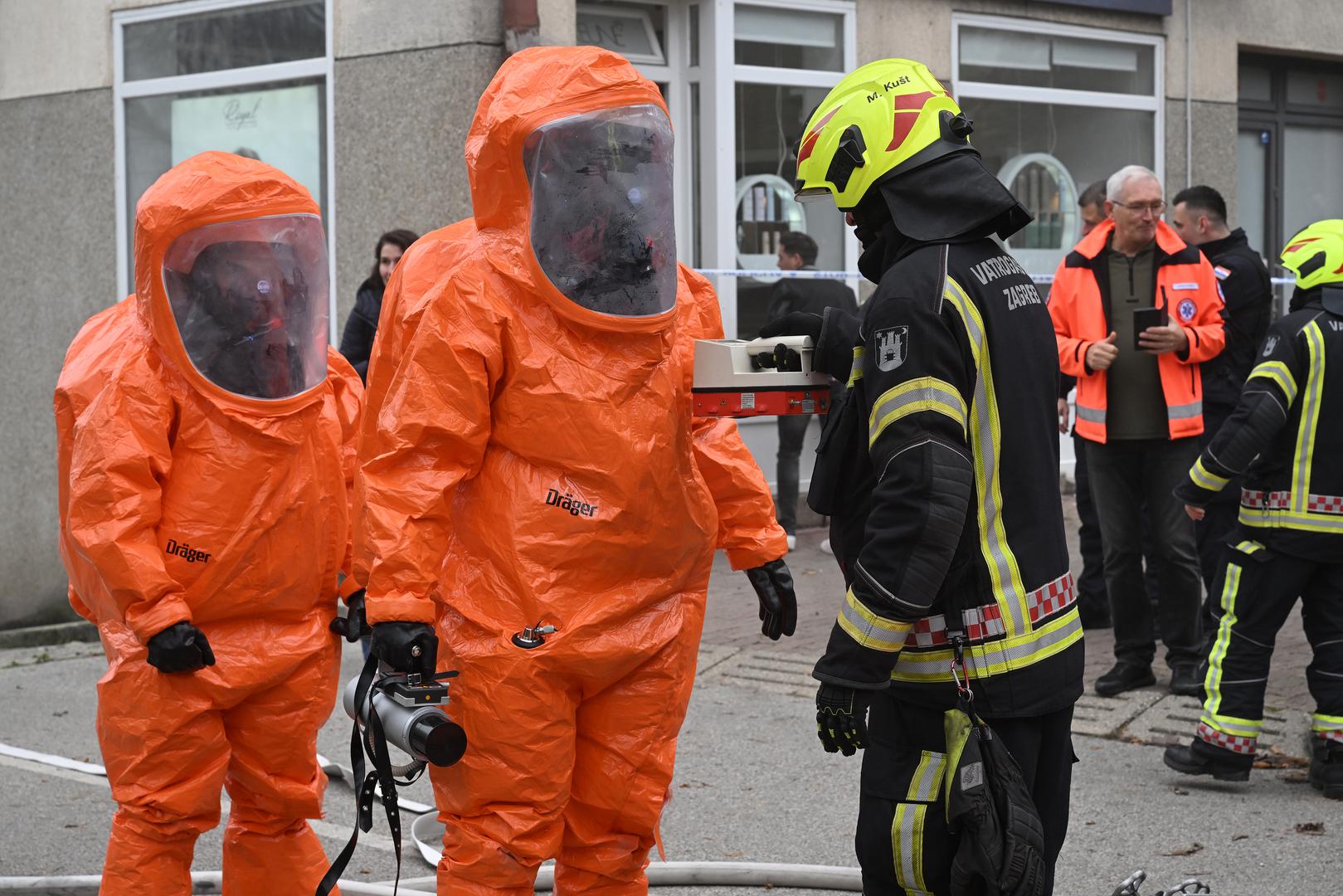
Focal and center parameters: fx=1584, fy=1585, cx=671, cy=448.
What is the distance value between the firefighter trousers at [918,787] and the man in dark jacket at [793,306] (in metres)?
6.47

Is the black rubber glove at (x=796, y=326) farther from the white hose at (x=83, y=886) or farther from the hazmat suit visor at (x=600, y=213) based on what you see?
the white hose at (x=83, y=886)

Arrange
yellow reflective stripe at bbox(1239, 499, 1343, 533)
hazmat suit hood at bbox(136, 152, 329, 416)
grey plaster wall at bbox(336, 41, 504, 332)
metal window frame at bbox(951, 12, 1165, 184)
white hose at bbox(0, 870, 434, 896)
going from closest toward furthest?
hazmat suit hood at bbox(136, 152, 329, 416)
white hose at bbox(0, 870, 434, 896)
yellow reflective stripe at bbox(1239, 499, 1343, 533)
grey plaster wall at bbox(336, 41, 504, 332)
metal window frame at bbox(951, 12, 1165, 184)

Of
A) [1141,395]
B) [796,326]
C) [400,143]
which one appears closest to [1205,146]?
[1141,395]

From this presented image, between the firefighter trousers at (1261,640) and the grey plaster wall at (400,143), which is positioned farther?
the grey plaster wall at (400,143)

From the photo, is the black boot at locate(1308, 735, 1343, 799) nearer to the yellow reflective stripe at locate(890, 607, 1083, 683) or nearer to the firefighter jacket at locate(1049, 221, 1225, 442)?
the firefighter jacket at locate(1049, 221, 1225, 442)

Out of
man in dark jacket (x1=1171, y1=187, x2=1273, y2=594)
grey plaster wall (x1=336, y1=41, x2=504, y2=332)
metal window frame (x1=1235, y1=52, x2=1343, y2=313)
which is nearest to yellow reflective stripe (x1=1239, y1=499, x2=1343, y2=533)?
man in dark jacket (x1=1171, y1=187, x2=1273, y2=594)

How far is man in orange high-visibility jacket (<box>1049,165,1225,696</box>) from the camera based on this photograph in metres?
6.57

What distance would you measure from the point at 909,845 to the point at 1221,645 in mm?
2771

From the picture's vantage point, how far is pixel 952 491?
9.72ft

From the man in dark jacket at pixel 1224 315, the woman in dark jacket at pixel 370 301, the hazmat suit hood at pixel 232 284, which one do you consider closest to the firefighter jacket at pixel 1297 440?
the man in dark jacket at pixel 1224 315

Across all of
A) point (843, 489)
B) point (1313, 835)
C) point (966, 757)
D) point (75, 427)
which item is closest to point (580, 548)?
point (843, 489)

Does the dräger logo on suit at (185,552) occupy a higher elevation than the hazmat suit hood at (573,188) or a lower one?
lower

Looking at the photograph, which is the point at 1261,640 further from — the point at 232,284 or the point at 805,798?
the point at 232,284

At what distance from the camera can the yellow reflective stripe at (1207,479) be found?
5.41 metres
